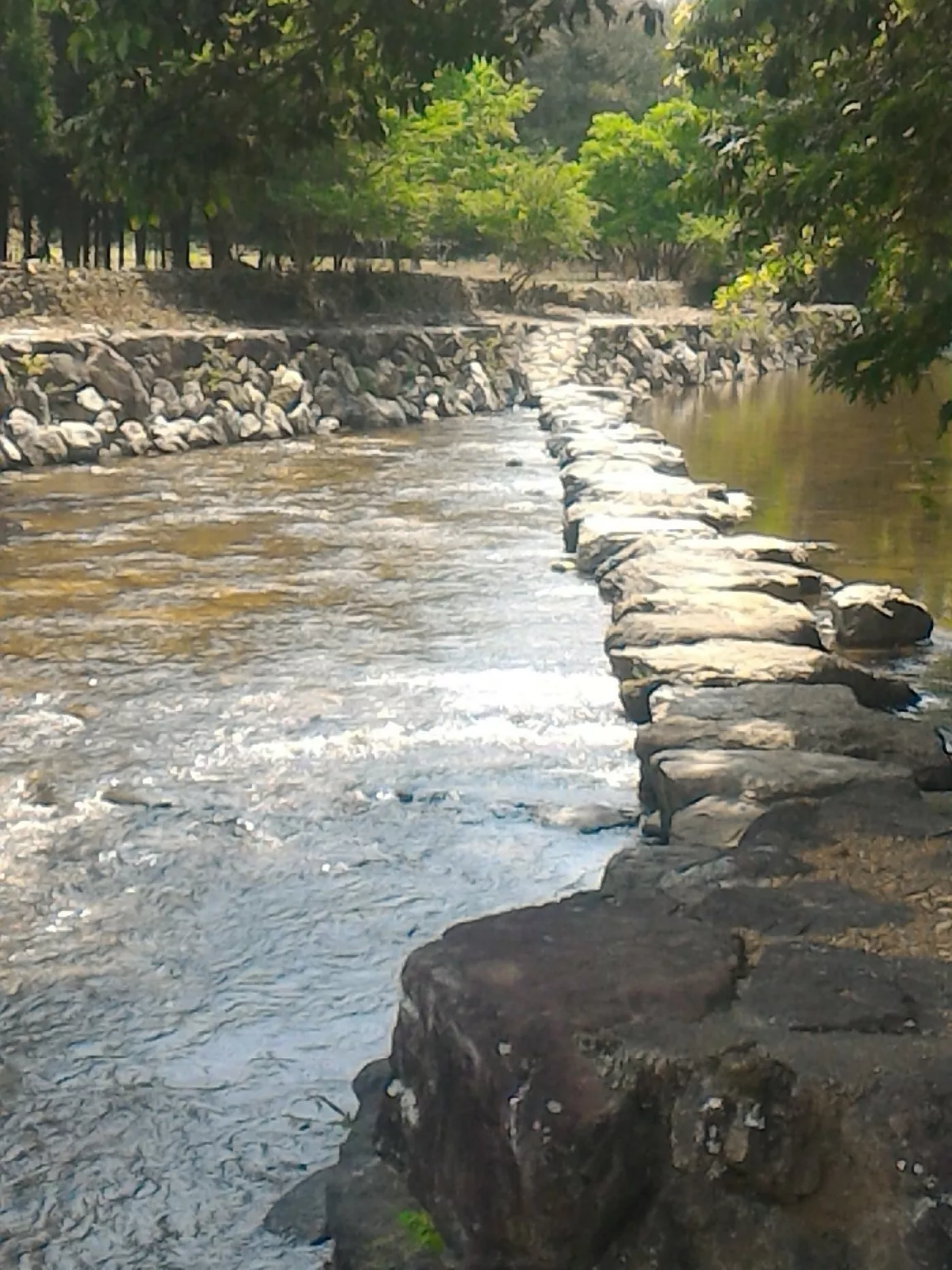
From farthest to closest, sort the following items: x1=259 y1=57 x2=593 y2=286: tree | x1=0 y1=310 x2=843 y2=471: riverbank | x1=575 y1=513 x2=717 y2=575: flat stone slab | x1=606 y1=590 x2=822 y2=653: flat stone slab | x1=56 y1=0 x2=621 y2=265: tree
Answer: x1=259 y1=57 x2=593 y2=286: tree
x1=0 y1=310 x2=843 y2=471: riverbank
x1=575 y1=513 x2=717 y2=575: flat stone slab
x1=606 y1=590 x2=822 y2=653: flat stone slab
x1=56 y1=0 x2=621 y2=265: tree

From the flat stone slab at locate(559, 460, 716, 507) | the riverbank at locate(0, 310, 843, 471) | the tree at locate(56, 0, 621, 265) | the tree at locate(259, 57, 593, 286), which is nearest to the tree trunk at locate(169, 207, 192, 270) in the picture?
the tree at locate(259, 57, 593, 286)

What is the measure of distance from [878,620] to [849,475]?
770cm

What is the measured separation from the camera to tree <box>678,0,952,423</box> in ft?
18.2

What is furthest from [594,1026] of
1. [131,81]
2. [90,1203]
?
[131,81]

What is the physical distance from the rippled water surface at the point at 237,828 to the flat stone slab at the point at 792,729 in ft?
1.17

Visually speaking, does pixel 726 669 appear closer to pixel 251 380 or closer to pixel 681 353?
pixel 251 380

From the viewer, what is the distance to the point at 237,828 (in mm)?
5109

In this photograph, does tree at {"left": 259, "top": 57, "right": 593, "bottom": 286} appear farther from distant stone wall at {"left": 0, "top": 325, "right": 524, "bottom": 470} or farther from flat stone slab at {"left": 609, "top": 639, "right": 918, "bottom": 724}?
flat stone slab at {"left": 609, "top": 639, "right": 918, "bottom": 724}

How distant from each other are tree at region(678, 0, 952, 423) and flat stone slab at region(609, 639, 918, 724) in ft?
3.77

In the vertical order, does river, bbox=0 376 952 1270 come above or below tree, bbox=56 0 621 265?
below

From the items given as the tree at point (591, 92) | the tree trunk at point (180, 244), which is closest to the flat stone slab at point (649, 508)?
→ the tree trunk at point (180, 244)

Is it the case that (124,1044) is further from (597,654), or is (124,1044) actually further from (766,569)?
(766,569)

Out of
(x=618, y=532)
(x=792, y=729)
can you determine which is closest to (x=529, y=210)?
(x=618, y=532)

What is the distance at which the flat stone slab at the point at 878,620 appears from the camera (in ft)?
26.2
